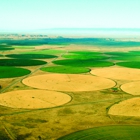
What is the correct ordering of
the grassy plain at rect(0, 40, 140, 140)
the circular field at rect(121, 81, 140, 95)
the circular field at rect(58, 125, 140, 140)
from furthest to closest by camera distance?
1. the circular field at rect(121, 81, 140, 95)
2. the grassy plain at rect(0, 40, 140, 140)
3. the circular field at rect(58, 125, 140, 140)

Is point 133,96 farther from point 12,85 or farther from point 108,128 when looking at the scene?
point 12,85

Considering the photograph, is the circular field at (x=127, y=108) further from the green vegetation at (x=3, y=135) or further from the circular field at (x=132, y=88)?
the green vegetation at (x=3, y=135)

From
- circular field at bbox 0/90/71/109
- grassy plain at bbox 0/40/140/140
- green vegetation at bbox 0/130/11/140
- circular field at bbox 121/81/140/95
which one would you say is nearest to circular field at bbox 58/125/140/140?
grassy plain at bbox 0/40/140/140

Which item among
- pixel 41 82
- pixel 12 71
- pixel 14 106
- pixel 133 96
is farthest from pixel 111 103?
pixel 12 71

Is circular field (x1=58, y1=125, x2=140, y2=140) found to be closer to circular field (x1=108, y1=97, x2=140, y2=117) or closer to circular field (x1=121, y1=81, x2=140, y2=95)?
circular field (x1=108, y1=97, x2=140, y2=117)

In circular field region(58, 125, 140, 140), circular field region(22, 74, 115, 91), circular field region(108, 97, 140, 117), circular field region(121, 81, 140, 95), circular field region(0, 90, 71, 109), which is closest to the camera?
circular field region(58, 125, 140, 140)

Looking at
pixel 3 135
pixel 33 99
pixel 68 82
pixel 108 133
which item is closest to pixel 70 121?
pixel 108 133

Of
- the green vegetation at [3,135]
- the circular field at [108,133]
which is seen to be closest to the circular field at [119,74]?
the circular field at [108,133]
